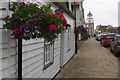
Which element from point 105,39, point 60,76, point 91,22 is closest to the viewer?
point 60,76

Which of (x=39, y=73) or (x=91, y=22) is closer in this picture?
(x=39, y=73)

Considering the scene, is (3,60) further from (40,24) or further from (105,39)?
(105,39)

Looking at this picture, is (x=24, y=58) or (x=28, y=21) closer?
(x=28, y=21)

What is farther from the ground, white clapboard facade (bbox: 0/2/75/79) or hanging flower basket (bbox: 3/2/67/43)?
hanging flower basket (bbox: 3/2/67/43)

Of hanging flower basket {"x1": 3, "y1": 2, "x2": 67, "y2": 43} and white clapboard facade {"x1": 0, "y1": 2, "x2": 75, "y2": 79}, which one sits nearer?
hanging flower basket {"x1": 3, "y1": 2, "x2": 67, "y2": 43}

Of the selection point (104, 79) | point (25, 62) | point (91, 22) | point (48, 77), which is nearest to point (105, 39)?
point (104, 79)

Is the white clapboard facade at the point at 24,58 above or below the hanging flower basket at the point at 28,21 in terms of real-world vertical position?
below

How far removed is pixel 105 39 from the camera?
17031 mm

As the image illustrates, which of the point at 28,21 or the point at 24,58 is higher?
the point at 28,21

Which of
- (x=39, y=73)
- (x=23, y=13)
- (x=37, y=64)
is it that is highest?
(x=23, y=13)

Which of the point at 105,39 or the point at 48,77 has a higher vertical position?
the point at 105,39

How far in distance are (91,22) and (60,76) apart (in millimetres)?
85029

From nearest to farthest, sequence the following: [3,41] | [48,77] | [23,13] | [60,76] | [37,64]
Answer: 1. [23,13]
2. [3,41]
3. [37,64]
4. [48,77]
5. [60,76]

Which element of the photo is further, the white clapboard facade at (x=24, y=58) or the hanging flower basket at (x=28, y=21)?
the white clapboard facade at (x=24, y=58)
